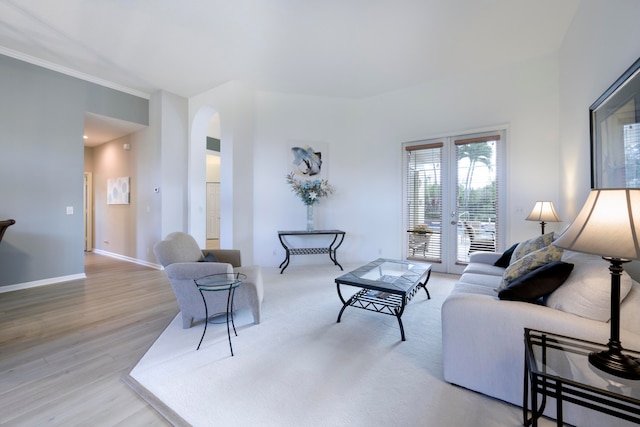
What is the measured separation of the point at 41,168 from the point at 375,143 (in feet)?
17.2

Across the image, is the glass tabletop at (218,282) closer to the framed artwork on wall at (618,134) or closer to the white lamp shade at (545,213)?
the framed artwork on wall at (618,134)

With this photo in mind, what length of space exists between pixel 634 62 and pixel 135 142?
676cm

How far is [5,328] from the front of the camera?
2.47 m

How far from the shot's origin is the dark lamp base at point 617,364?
3.35 ft

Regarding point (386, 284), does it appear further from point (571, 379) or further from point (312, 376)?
point (571, 379)

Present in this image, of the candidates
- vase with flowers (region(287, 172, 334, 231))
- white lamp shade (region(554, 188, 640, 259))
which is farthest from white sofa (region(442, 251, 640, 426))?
vase with flowers (region(287, 172, 334, 231))

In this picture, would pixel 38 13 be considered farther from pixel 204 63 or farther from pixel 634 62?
pixel 634 62

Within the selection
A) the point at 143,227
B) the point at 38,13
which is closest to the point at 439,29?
the point at 38,13

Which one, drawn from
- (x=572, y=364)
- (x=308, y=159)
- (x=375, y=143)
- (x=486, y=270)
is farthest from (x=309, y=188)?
(x=572, y=364)

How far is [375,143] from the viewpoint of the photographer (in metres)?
5.05

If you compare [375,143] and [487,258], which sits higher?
[375,143]

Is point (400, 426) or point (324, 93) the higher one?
point (324, 93)

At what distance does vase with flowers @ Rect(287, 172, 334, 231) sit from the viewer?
4699 mm

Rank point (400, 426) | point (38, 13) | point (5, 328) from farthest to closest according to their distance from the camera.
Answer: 1. point (38, 13)
2. point (5, 328)
3. point (400, 426)
